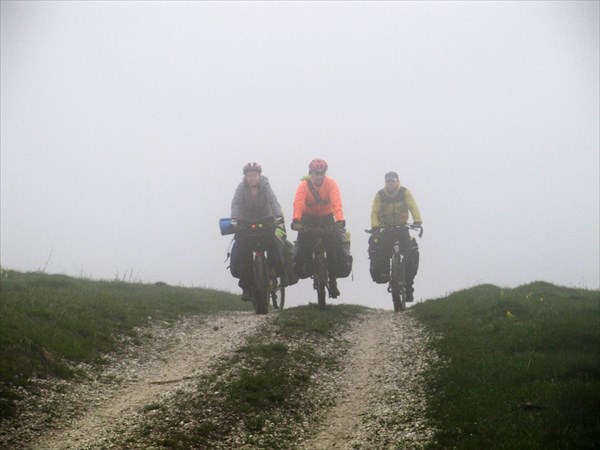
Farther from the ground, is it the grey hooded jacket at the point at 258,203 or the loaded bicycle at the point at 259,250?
the grey hooded jacket at the point at 258,203

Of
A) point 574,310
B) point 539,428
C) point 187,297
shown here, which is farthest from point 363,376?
point 187,297

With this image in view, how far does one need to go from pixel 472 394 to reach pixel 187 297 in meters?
13.8

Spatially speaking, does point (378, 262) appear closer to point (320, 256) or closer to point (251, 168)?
point (320, 256)

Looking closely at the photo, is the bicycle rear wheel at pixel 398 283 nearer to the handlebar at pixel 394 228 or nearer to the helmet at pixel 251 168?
the handlebar at pixel 394 228

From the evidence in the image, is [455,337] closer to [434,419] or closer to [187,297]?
[434,419]

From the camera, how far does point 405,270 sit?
21.5 metres

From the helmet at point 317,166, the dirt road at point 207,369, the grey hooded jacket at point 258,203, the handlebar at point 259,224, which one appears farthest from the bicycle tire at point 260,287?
the helmet at point 317,166

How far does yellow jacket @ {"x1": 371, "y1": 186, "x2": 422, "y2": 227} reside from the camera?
21734 mm

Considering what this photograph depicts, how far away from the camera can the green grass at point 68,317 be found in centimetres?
1173

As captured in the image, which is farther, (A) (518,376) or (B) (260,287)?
(B) (260,287)

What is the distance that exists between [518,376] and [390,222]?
11.1 metres

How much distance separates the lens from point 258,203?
19.1 m

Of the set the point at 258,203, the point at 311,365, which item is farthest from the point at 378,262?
the point at 311,365

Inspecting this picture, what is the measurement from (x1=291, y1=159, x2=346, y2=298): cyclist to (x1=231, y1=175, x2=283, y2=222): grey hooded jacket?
63 cm
